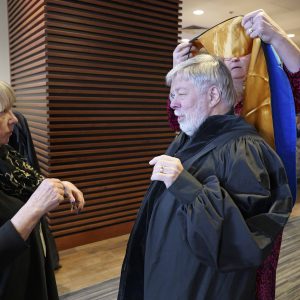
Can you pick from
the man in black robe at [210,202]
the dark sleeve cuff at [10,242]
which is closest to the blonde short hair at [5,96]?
the dark sleeve cuff at [10,242]

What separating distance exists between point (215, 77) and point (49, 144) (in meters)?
2.49

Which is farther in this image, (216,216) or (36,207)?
(36,207)

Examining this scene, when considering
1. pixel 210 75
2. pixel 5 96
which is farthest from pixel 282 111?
pixel 5 96

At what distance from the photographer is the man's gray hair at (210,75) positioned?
1256mm

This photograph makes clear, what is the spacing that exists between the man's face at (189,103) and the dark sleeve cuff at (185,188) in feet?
1.07

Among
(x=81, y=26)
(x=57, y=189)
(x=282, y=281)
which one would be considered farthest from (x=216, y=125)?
(x=81, y=26)

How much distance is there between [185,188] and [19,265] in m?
0.91

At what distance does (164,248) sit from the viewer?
4.12ft

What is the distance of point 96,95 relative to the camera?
11.8 ft

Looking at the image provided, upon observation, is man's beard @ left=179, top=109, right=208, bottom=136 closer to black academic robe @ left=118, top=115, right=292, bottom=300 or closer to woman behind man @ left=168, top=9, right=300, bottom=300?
black academic robe @ left=118, top=115, right=292, bottom=300

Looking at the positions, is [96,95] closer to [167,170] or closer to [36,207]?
[36,207]

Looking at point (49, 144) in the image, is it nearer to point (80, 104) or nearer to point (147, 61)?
point (80, 104)

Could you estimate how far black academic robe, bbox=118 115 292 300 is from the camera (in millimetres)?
1021

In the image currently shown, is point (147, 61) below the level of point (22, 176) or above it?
above
